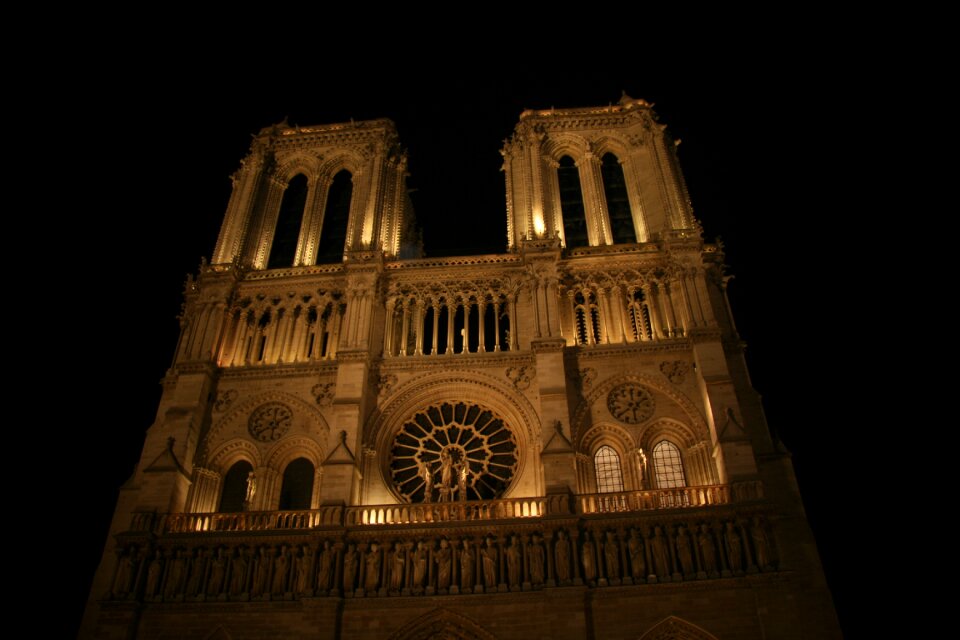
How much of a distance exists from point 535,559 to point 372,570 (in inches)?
162

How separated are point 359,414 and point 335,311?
15.3 feet

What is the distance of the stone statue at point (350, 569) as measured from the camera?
18891mm

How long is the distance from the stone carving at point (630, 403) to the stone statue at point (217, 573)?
455 inches

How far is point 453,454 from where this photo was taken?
22.9 metres

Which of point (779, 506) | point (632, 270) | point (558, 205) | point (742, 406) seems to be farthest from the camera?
point (558, 205)

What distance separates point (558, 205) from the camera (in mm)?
28344

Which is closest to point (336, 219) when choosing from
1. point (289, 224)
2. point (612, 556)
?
point (289, 224)

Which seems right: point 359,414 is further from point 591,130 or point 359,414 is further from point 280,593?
point 591,130

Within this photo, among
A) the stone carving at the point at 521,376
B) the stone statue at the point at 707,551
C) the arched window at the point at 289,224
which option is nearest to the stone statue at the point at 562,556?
the stone statue at the point at 707,551

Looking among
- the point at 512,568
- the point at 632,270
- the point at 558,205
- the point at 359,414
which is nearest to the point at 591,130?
the point at 558,205

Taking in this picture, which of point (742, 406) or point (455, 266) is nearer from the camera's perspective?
point (742, 406)

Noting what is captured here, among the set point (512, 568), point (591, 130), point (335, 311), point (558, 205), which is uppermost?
point (591, 130)

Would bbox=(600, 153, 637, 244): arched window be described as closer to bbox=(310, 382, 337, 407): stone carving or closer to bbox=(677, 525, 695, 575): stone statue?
bbox=(310, 382, 337, 407): stone carving

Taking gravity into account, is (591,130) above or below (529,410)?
above
